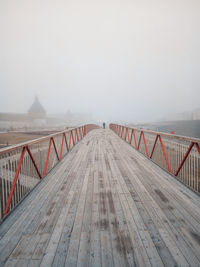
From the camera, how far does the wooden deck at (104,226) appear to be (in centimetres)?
170

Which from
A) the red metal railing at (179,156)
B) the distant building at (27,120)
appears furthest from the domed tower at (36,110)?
the red metal railing at (179,156)

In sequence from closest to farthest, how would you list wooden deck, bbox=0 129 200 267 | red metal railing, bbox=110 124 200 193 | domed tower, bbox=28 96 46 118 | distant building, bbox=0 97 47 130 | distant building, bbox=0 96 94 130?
wooden deck, bbox=0 129 200 267
red metal railing, bbox=110 124 200 193
distant building, bbox=0 96 94 130
distant building, bbox=0 97 47 130
domed tower, bbox=28 96 46 118

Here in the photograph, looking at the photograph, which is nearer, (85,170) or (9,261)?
(9,261)

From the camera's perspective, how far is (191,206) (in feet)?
8.86

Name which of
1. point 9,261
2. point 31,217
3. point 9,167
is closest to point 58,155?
point 9,167

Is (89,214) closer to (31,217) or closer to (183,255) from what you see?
(31,217)

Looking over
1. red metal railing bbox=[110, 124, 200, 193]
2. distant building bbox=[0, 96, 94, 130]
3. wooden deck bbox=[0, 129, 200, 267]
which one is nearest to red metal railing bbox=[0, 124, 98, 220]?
wooden deck bbox=[0, 129, 200, 267]

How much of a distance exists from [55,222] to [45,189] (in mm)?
1329

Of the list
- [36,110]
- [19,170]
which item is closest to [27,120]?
[36,110]

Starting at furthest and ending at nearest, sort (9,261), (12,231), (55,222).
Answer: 1. (55,222)
2. (12,231)
3. (9,261)


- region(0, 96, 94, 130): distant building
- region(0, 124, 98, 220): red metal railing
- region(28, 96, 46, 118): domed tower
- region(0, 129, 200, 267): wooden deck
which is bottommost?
region(0, 129, 200, 267): wooden deck

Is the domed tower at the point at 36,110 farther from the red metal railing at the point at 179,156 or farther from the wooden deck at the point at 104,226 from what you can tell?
the wooden deck at the point at 104,226

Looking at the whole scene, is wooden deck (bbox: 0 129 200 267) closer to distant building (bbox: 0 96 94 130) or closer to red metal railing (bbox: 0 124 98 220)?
red metal railing (bbox: 0 124 98 220)

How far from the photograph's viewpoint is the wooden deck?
5.59 ft
